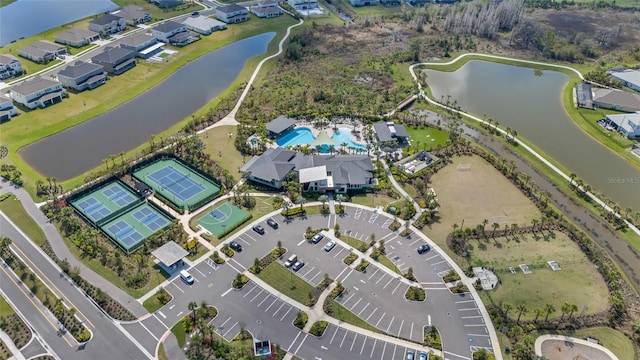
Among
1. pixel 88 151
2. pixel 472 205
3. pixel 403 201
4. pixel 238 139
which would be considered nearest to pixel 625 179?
pixel 472 205

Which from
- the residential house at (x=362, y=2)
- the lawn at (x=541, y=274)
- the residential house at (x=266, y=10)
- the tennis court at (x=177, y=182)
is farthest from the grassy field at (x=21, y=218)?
the residential house at (x=362, y=2)

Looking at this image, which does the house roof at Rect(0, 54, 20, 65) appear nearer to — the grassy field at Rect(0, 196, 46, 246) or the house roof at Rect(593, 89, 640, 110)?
the grassy field at Rect(0, 196, 46, 246)

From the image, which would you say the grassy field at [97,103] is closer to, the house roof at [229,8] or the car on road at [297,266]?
the house roof at [229,8]

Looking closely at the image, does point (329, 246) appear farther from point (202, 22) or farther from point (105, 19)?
point (105, 19)

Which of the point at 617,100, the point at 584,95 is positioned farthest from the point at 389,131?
the point at 617,100

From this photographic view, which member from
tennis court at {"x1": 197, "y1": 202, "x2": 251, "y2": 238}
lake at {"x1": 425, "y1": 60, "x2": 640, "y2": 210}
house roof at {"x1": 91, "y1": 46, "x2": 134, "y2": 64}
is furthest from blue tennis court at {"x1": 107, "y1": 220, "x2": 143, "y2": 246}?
lake at {"x1": 425, "y1": 60, "x2": 640, "y2": 210}

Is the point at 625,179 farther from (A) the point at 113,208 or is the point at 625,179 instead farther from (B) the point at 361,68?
(A) the point at 113,208
